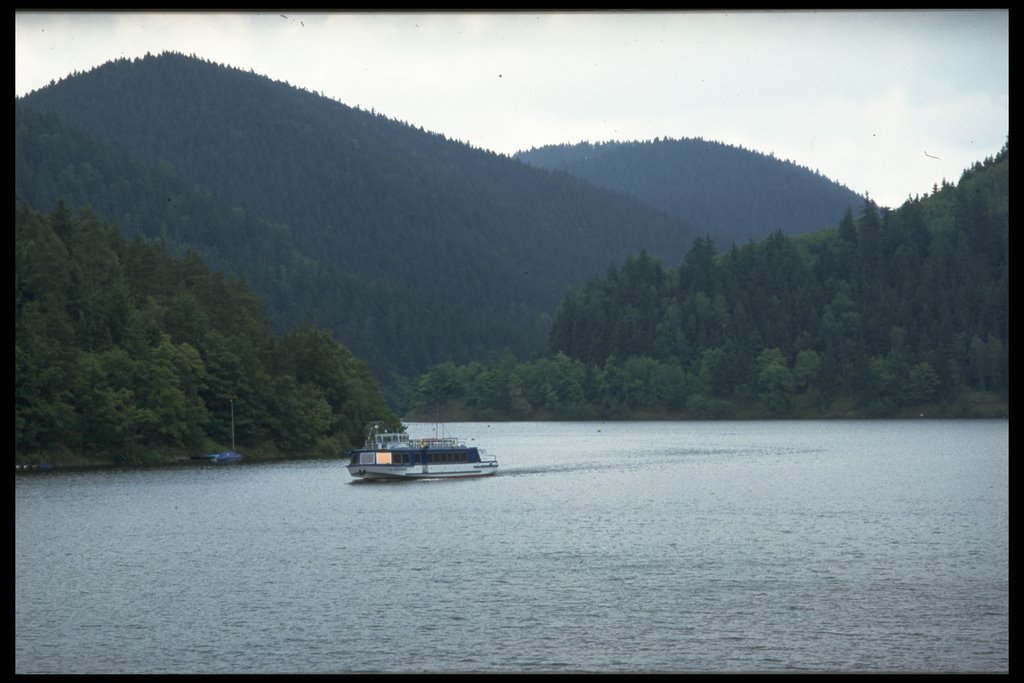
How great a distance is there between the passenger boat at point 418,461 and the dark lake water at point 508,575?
3.37 meters

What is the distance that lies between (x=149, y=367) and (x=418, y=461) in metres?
34.8

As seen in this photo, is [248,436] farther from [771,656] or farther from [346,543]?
[771,656]

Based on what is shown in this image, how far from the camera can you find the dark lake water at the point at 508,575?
47.3 m

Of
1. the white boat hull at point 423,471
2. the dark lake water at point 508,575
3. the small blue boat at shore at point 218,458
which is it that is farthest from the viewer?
the small blue boat at shore at point 218,458

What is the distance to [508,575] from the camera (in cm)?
6562

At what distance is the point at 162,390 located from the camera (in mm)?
141375

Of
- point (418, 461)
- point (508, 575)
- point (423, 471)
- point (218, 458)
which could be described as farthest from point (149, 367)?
point (508, 575)

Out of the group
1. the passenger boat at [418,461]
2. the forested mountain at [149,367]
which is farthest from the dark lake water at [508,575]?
the forested mountain at [149,367]

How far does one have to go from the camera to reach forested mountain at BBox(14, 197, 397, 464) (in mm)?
131875

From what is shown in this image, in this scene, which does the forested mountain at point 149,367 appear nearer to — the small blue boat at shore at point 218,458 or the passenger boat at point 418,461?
the small blue boat at shore at point 218,458

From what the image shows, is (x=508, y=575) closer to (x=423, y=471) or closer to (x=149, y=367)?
(x=423, y=471)

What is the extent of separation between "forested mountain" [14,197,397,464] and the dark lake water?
9183 millimetres

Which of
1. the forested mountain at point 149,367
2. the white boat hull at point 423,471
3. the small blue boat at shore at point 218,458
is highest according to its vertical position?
the forested mountain at point 149,367

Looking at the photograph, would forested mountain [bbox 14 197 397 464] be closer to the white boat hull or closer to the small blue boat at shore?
the small blue boat at shore
